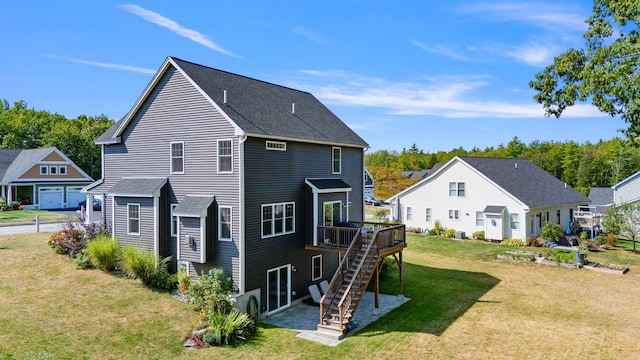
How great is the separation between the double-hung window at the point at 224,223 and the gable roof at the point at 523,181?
2424 centimetres

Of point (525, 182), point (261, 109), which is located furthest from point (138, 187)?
point (525, 182)

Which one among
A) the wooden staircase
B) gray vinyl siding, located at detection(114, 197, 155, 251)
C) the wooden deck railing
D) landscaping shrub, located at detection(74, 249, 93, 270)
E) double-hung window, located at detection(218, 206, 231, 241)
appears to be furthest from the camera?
landscaping shrub, located at detection(74, 249, 93, 270)

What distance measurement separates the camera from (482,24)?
20.8m

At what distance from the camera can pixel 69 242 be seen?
2014 centimetres

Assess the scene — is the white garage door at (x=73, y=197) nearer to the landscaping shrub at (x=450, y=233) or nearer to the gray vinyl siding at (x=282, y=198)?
the gray vinyl siding at (x=282, y=198)

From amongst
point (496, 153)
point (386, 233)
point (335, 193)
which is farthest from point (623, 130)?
point (496, 153)

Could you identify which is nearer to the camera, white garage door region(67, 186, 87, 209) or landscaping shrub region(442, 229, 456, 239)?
landscaping shrub region(442, 229, 456, 239)

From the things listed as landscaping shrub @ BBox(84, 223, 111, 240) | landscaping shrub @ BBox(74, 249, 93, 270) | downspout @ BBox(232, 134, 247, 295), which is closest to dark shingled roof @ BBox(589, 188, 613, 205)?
downspout @ BBox(232, 134, 247, 295)

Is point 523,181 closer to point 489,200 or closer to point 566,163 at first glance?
point 489,200

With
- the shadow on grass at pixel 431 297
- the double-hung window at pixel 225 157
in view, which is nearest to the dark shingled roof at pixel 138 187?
the double-hung window at pixel 225 157

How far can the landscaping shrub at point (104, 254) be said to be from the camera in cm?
1848

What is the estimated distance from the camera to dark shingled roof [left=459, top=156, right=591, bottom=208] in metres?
33.5

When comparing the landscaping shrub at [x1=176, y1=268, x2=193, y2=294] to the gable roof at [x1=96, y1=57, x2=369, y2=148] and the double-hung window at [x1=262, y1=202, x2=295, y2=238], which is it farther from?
the gable roof at [x1=96, y1=57, x2=369, y2=148]

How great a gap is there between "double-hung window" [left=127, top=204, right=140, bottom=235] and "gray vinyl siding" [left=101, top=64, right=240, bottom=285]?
60 cm
